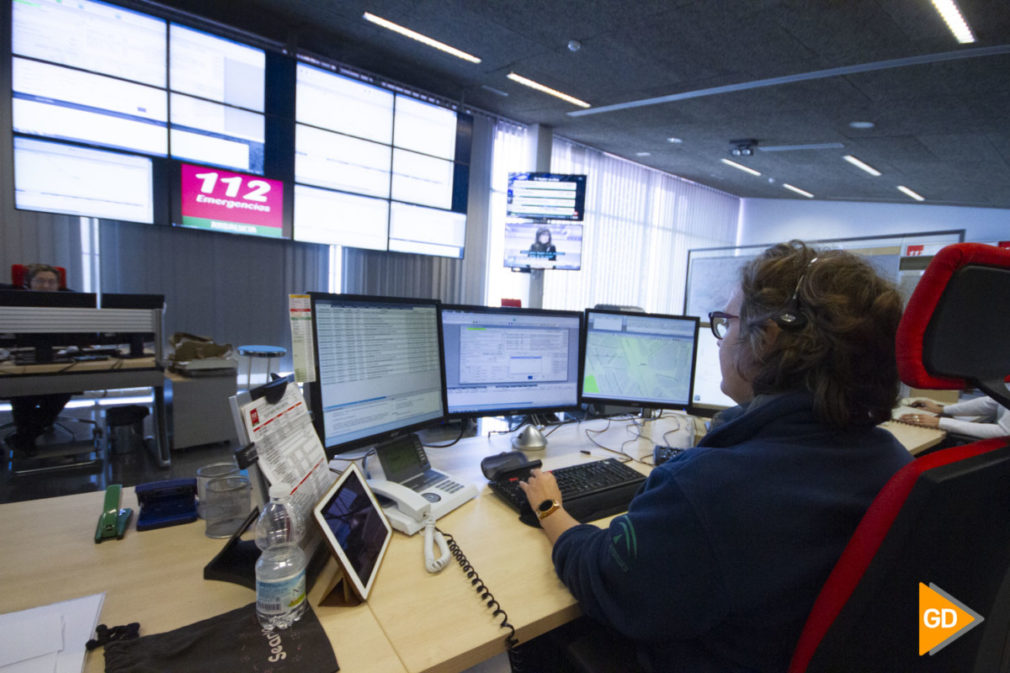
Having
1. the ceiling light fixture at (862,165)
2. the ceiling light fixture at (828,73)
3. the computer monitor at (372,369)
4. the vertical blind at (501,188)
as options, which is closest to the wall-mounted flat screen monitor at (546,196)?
the vertical blind at (501,188)

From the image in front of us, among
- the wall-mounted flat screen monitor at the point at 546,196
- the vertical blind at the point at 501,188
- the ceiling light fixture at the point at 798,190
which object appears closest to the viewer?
the wall-mounted flat screen monitor at the point at 546,196

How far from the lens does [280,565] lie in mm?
698

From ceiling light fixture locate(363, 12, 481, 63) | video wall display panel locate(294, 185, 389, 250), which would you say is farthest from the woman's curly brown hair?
video wall display panel locate(294, 185, 389, 250)

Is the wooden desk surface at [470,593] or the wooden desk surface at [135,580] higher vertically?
the wooden desk surface at [135,580]

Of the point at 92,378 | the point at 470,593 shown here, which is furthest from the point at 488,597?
the point at 92,378

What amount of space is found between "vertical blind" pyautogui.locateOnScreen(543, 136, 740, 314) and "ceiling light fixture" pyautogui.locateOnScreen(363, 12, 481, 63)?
2161 millimetres

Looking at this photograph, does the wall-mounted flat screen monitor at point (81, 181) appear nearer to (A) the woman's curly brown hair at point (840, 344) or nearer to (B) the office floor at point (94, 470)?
(B) the office floor at point (94, 470)

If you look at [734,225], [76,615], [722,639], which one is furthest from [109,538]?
[734,225]

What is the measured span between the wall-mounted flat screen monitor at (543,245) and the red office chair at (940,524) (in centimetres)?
439

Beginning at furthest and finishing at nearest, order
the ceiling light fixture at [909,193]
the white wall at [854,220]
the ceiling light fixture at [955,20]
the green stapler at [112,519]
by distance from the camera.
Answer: the white wall at [854,220]
the ceiling light fixture at [909,193]
the ceiling light fixture at [955,20]
the green stapler at [112,519]

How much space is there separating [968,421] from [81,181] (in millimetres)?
5407

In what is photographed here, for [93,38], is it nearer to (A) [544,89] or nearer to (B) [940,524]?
(A) [544,89]

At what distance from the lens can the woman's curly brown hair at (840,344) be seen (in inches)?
28.8

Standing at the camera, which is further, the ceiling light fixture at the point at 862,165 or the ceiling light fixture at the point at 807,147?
the ceiling light fixture at the point at 862,165
